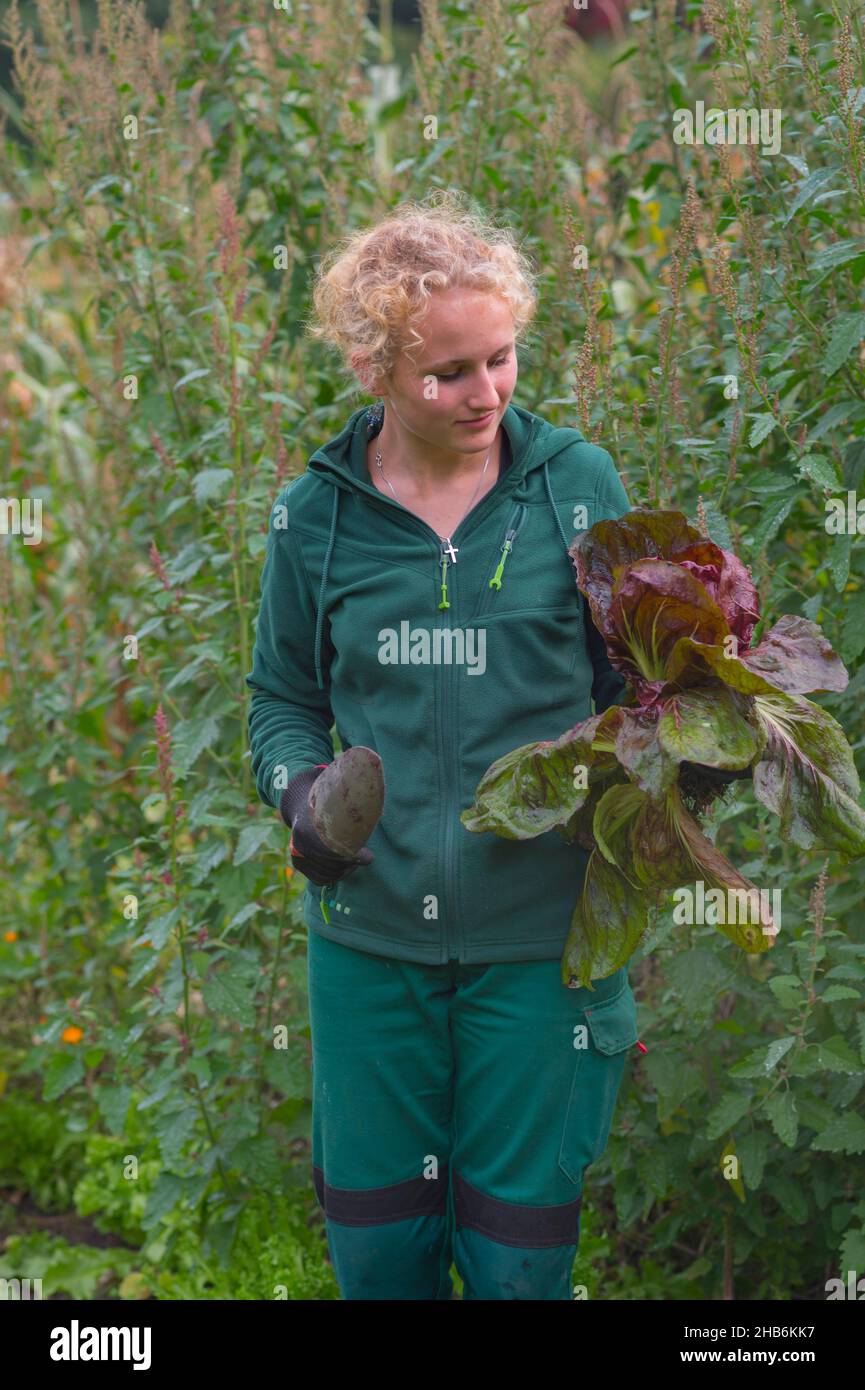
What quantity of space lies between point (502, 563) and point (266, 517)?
3.45 ft

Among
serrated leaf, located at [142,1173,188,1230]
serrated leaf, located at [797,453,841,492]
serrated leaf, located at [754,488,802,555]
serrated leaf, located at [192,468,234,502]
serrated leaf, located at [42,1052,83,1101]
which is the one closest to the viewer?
serrated leaf, located at [797,453,841,492]

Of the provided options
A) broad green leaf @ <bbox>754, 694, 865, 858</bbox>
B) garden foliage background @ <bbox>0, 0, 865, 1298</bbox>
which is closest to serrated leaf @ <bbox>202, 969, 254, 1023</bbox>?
garden foliage background @ <bbox>0, 0, 865, 1298</bbox>

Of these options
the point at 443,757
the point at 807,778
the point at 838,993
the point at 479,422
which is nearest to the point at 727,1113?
the point at 838,993

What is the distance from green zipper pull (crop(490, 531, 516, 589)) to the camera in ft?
7.28

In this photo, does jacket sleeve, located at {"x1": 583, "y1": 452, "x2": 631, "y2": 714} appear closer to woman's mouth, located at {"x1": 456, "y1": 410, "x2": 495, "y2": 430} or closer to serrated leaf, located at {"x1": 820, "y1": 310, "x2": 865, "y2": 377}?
woman's mouth, located at {"x1": 456, "y1": 410, "x2": 495, "y2": 430}

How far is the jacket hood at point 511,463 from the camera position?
2.29m

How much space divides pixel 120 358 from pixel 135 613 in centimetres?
69

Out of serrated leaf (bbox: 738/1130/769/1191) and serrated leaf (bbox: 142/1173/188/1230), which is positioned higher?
serrated leaf (bbox: 738/1130/769/1191)

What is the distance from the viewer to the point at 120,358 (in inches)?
142

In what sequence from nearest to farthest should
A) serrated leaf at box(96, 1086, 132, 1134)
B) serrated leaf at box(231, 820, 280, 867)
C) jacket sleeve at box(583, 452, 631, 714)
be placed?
1. jacket sleeve at box(583, 452, 631, 714)
2. serrated leaf at box(231, 820, 280, 867)
3. serrated leaf at box(96, 1086, 132, 1134)

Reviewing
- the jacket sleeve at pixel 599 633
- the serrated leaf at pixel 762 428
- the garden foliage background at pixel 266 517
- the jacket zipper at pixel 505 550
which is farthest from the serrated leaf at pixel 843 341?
the jacket zipper at pixel 505 550

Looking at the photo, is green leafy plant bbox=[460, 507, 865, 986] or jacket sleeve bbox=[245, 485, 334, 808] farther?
jacket sleeve bbox=[245, 485, 334, 808]

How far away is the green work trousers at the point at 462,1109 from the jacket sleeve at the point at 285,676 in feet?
0.97

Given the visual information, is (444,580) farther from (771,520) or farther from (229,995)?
(229,995)
